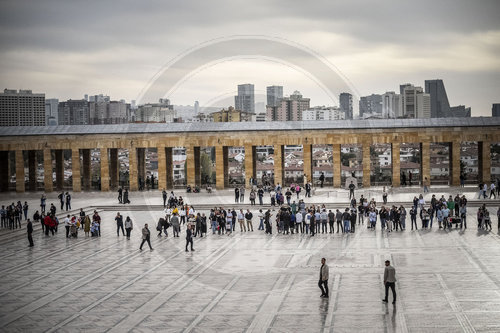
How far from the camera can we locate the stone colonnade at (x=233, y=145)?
162ft

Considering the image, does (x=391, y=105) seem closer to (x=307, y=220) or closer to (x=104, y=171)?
(x=104, y=171)

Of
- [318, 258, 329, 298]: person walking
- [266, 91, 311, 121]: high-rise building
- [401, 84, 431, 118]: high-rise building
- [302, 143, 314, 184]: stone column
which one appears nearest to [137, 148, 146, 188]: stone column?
[302, 143, 314, 184]: stone column

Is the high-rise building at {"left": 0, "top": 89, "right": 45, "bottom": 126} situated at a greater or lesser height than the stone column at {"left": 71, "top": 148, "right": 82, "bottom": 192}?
greater

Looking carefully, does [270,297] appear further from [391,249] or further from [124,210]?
[124,210]

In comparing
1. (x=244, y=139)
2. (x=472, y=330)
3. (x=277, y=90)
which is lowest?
(x=472, y=330)

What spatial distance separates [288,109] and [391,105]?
2876cm

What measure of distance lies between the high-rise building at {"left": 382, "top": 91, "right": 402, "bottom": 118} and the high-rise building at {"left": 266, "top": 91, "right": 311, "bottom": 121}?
1515cm

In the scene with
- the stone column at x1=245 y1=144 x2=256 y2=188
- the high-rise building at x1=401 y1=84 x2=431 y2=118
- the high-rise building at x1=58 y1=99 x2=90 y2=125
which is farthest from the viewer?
the high-rise building at x1=401 y1=84 x2=431 y2=118

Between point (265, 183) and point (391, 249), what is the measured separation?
82.3ft

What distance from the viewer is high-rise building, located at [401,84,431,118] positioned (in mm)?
149750

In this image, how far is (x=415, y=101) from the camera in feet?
508

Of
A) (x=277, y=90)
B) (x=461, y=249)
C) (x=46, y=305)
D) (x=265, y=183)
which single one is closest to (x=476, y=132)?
(x=265, y=183)

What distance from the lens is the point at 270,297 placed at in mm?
18969

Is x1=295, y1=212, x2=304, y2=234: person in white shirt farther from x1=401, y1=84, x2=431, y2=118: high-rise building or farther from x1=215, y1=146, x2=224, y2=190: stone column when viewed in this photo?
x1=401, y1=84, x2=431, y2=118: high-rise building
